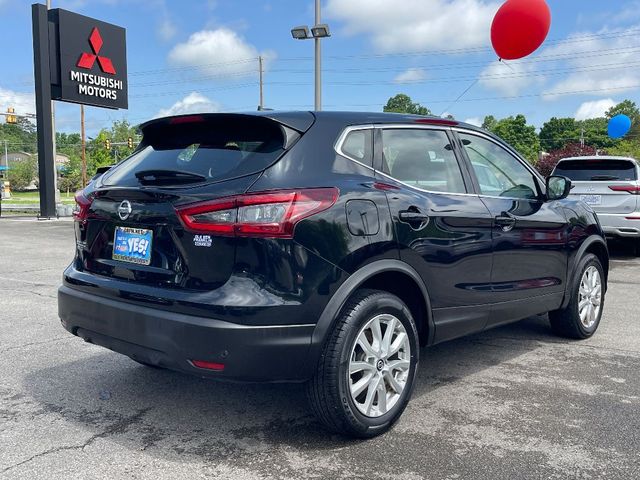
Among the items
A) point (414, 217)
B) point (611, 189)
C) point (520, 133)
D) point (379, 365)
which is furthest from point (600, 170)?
point (520, 133)

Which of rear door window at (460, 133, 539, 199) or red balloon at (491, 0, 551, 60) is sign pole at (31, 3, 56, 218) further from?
rear door window at (460, 133, 539, 199)

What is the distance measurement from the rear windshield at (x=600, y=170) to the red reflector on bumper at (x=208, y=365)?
8.35m

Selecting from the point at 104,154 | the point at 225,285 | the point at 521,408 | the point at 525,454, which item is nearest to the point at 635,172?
the point at 521,408

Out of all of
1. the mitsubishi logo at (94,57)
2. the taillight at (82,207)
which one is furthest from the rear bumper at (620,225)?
the mitsubishi logo at (94,57)

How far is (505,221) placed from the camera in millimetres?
4098

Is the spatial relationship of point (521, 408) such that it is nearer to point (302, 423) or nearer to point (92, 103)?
point (302, 423)

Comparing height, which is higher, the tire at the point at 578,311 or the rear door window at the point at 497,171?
the rear door window at the point at 497,171

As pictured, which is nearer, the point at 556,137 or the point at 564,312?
the point at 564,312

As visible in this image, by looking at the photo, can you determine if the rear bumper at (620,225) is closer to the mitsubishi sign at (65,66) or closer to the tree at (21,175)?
the mitsubishi sign at (65,66)

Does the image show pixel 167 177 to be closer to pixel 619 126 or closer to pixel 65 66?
pixel 65 66

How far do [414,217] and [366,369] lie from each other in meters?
0.89

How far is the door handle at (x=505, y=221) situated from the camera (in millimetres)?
4051

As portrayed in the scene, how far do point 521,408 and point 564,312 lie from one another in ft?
5.56

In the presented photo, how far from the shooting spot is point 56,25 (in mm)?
20484
